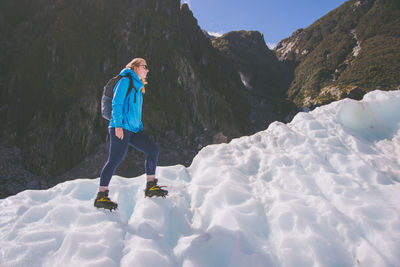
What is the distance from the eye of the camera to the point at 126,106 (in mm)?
4246

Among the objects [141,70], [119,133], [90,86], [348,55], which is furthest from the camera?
[348,55]

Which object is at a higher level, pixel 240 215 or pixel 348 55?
pixel 348 55

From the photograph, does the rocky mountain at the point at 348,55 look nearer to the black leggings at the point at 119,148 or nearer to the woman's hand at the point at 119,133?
the black leggings at the point at 119,148

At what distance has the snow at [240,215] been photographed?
9.97ft

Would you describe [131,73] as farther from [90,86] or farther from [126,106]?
[90,86]

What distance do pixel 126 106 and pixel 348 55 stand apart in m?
177

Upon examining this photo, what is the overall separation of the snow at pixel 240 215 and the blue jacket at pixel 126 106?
68.4 inches

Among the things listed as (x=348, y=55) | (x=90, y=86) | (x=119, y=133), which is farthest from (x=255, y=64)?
(x=119, y=133)

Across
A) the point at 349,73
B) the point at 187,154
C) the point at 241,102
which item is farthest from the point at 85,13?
the point at 349,73

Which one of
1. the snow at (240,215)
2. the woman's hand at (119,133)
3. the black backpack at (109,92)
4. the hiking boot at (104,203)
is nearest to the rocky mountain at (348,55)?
the snow at (240,215)

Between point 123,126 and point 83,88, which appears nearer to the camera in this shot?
point 123,126

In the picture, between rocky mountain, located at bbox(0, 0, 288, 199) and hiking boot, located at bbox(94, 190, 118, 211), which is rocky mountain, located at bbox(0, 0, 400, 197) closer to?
rocky mountain, located at bbox(0, 0, 288, 199)

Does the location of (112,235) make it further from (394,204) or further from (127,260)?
(394,204)

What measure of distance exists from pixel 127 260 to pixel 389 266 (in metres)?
3.61
